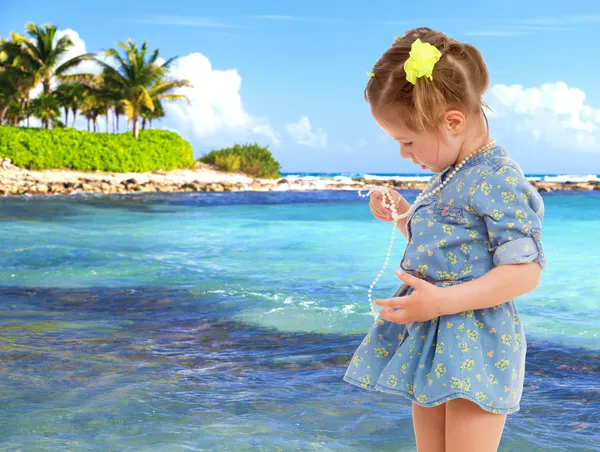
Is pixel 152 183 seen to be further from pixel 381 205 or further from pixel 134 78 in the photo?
pixel 381 205

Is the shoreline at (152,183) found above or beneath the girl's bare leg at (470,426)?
above

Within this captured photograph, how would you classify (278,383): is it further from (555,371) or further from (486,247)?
(486,247)

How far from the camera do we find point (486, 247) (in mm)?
1738

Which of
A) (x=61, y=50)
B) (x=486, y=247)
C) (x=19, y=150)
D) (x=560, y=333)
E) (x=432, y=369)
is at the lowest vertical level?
(x=560, y=333)

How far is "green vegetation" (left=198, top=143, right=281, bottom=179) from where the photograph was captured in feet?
140

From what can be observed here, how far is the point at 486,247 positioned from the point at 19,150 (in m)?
33.8

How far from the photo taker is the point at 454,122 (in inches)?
68.1

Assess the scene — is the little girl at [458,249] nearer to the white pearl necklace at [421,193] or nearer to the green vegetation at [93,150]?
the white pearl necklace at [421,193]

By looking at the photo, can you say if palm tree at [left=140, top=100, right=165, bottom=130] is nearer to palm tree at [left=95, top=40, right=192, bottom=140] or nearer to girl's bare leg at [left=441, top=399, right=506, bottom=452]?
palm tree at [left=95, top=40, right=192, bottom=140]

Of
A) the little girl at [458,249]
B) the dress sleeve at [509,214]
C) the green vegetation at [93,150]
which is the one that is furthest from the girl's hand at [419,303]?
the green vegetation at [93,150]

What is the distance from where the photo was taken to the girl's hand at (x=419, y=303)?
167 cm

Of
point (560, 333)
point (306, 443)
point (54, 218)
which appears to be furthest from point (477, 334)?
point (54, 218)

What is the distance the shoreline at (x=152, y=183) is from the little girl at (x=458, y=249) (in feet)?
84.9

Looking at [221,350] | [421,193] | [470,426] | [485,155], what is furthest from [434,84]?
[221,350]
